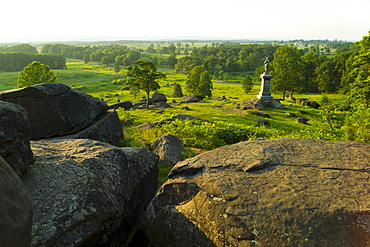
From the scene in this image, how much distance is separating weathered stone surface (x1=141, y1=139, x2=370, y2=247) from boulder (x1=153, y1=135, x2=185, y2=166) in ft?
14.4

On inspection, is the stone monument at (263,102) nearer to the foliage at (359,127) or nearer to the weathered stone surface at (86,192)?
the foliage at (359,127)

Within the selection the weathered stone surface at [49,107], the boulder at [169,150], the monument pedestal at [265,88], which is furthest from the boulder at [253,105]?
the weathered stone surface at [49,107]

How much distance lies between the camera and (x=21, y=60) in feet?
475

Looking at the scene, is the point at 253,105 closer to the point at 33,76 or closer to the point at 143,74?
the point at 143,74

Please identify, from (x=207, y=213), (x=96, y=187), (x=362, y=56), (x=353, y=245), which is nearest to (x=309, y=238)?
(x=353, y=245)

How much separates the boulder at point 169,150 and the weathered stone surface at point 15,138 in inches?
247

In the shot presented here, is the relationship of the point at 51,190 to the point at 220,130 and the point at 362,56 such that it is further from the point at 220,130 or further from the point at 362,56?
the point at 362,56

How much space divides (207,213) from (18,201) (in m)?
3.51

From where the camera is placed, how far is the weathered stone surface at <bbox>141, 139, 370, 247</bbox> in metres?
4.57

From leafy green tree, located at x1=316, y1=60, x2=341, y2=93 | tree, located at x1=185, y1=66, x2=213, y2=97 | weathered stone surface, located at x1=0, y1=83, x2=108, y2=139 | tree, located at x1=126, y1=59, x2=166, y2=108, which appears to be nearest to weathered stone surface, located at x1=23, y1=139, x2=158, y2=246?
weathered stone surface, located at x1=0, y1=83, x2=108, y2=139

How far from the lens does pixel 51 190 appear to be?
4.85 meters

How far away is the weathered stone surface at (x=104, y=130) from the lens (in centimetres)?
1096

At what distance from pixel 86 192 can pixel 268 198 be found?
11.6ft

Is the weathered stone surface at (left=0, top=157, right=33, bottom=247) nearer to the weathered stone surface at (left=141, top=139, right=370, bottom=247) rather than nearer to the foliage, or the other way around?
the weathered stone surface at (left=141, top=139, right=370, bottom=247)
